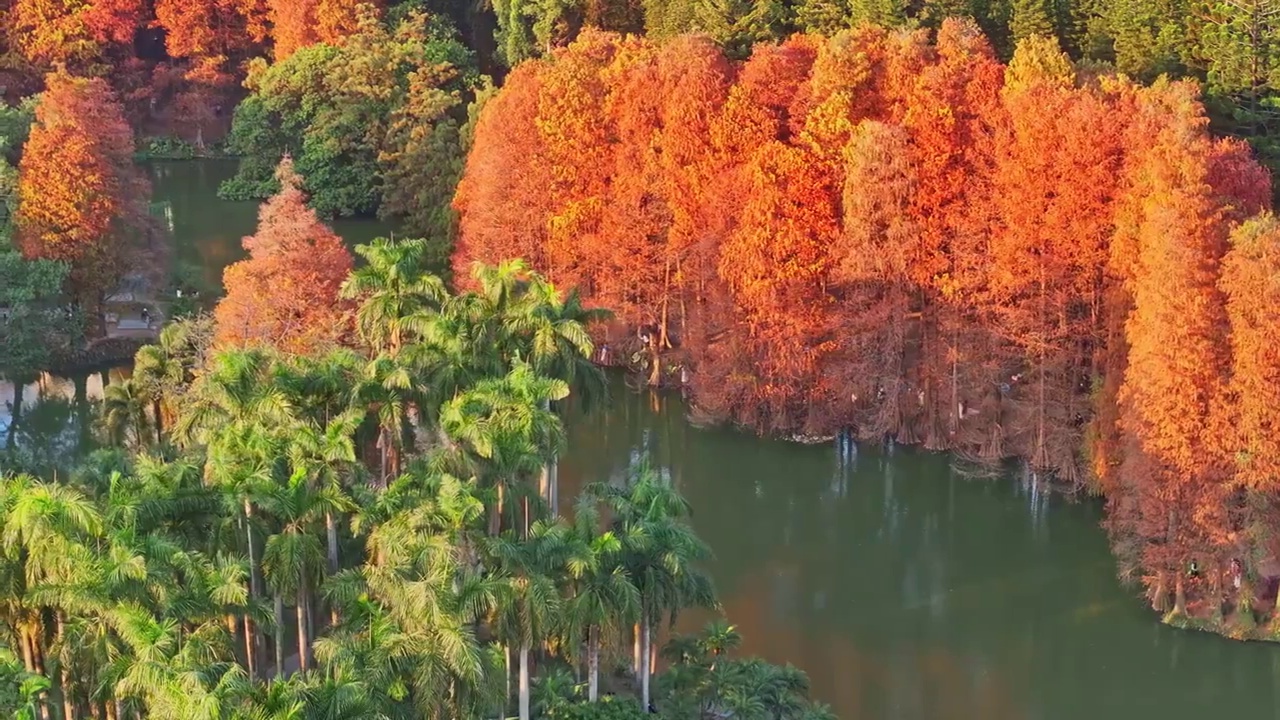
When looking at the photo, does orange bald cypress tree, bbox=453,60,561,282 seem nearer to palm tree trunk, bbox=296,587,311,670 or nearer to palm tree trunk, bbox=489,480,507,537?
palm tree trunk, bbox=489,480,507,537

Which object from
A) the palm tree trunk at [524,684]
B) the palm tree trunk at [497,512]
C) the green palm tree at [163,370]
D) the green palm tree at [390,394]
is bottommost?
the palm tree trunk at [524,684]

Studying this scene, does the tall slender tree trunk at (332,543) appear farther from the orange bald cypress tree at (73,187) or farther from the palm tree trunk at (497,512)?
the orange bald cypress tree at (73,187)

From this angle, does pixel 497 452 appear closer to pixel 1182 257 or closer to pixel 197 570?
pixel 197 570

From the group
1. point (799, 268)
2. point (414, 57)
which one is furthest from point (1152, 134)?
point (414, 57)

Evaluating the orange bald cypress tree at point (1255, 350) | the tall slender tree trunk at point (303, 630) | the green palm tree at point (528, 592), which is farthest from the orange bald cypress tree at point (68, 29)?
the orange bald cypress tree at point (1255, 350)

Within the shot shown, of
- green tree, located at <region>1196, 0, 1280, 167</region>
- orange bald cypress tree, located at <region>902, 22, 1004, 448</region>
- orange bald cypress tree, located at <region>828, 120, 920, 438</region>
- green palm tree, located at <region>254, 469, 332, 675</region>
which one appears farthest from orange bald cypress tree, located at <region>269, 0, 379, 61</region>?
green palm tree, located at <region>254, 469, 332, 675</region>

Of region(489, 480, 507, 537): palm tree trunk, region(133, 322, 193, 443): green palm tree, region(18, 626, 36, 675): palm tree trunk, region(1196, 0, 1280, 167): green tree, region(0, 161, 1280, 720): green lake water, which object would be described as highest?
region(1196, 0, 1280, 167): green tree

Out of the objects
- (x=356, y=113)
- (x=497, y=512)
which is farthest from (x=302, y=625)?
(x=356, y=113)
